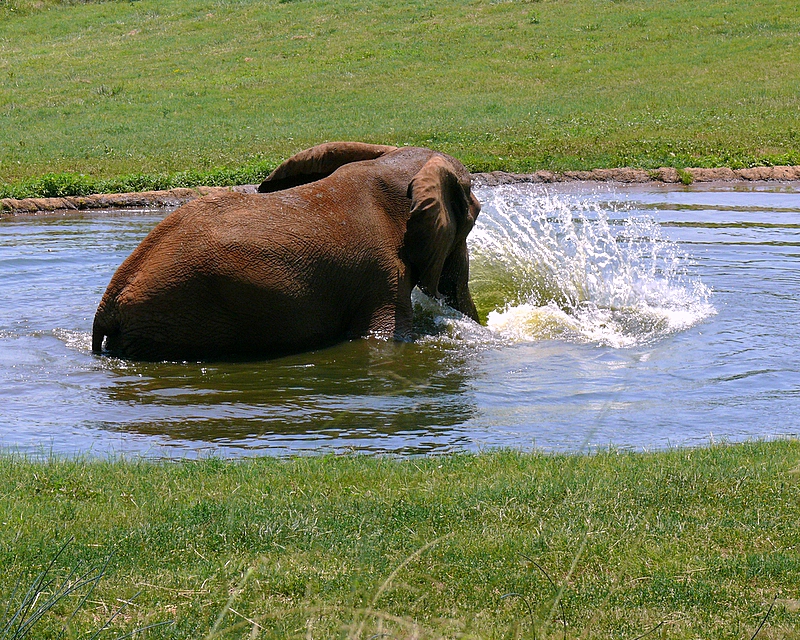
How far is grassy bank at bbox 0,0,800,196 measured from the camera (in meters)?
24.5

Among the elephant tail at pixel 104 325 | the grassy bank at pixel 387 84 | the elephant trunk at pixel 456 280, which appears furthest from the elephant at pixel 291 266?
the grassy bank at pixel 387 84

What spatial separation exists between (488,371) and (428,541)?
14.8 ft

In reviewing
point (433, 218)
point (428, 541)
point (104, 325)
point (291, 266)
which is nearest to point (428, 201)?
point (433, 218)

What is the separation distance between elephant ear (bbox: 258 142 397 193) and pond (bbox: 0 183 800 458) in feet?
5.14

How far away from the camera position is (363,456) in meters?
6.85

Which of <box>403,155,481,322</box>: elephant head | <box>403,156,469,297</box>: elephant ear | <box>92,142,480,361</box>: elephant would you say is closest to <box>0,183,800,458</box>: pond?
<box>92,142,480,361</box>: elephant

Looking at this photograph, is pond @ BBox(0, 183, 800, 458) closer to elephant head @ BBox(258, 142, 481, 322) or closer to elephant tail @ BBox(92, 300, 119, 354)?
elephant tail @ BBox(92, 300, 119, 354)

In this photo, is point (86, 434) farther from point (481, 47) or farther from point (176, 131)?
point (481, 47)

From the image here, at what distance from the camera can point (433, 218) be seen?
10.0m

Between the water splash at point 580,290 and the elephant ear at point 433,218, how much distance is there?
40.5 inches

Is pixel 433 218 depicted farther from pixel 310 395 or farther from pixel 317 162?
pixel 310 395

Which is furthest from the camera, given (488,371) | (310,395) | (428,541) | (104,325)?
(104,325)

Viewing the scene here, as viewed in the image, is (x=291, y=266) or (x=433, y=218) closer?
(x=291, y=266)

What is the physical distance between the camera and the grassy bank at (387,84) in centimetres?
2445
